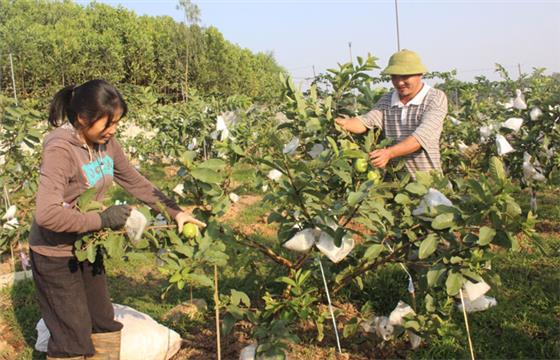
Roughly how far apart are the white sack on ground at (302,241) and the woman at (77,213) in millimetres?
300

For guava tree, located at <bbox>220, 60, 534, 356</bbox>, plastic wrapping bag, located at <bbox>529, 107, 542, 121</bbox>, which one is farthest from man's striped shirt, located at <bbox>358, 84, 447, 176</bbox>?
plastic wrapping bag, located at <bbox>529, 107, 542, 121</bbox>

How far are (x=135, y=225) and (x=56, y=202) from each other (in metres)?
0.26

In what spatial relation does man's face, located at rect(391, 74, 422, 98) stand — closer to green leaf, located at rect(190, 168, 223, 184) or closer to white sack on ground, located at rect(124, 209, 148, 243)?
green leaf, located at rect(190, 168, 223, 184)

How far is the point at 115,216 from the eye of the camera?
1.42m

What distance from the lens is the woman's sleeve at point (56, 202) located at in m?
1.40

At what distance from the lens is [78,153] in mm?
1569

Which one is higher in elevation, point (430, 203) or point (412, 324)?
point (430, 203)

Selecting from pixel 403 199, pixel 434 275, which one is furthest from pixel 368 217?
pixel 434 275

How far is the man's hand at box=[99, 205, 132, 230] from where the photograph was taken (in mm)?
1413

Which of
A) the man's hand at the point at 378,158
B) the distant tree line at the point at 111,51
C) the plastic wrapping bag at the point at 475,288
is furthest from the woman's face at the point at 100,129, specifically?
the distant tree line at the point at 111,51

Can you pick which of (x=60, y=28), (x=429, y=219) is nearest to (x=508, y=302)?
(x=429, y=219)

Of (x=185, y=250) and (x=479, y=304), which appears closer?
(x=185, y=250)

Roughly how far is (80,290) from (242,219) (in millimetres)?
2626

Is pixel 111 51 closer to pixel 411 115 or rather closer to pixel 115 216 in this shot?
pixel 411 115
